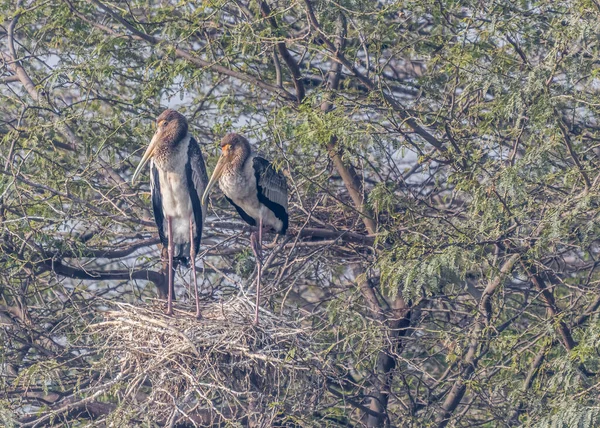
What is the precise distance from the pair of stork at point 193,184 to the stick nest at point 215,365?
834mm

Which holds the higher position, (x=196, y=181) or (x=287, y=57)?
(x=287, y=57)

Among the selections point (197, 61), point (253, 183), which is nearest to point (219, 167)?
point (253, 183)

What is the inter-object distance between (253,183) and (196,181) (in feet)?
1.25

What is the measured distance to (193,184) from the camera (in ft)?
23.0

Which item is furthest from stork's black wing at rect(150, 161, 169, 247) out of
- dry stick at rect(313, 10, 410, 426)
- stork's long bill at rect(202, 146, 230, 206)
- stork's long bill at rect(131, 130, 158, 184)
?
dry stick at rect(313, 10, 410, 426)

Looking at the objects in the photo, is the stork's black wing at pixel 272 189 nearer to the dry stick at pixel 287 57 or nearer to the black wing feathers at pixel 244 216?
the black wing feathers at pixel 244 216

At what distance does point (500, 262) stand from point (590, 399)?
1.37 meters

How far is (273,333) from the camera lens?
604cm

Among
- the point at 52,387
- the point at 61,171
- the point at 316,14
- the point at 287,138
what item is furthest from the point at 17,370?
the point at 316,14

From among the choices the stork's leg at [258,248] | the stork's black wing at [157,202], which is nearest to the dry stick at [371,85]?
the stork's leg at [258,248]

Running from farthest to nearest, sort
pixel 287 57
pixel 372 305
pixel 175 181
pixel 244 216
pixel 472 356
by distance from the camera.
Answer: pixel 244 216 → pixel 372 305 → pixel 175 181 → pixel 287 57 → pixel 472 356

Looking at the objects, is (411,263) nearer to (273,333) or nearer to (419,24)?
(273,333)

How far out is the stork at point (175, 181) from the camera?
22.6ft

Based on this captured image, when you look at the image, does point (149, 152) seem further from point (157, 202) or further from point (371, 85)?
point (371, 85)
